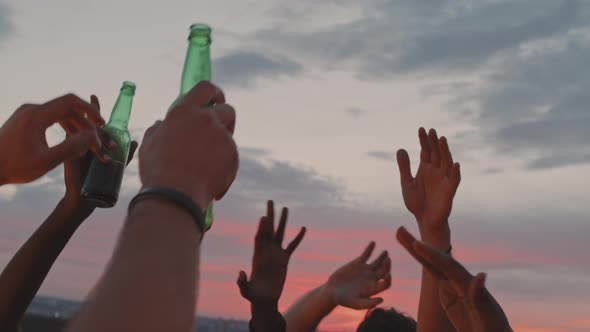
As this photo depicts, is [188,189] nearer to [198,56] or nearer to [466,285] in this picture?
[466,285]

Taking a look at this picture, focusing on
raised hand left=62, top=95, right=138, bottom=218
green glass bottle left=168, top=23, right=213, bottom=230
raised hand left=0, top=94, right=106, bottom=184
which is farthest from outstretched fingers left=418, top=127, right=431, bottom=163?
raised hand left=0, top=94, right=106, bottom=184

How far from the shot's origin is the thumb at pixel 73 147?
6.47 ft

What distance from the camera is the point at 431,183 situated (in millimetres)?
3896

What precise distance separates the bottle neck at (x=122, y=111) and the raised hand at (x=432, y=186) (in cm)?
224

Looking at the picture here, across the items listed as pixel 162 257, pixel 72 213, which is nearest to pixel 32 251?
pixel 72 213

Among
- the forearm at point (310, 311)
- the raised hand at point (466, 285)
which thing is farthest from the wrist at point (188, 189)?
the forearm at point (310, 311)

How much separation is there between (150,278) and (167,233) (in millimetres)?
96

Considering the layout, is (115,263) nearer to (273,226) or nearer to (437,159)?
(273,226)

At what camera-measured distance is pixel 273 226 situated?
3623 millimetres

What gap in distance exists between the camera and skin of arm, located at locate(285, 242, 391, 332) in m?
4.19

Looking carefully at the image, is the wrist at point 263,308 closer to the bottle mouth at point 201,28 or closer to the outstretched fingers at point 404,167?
the outstretched fingers at point 404,167

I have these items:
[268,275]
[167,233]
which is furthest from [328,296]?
[167,233]

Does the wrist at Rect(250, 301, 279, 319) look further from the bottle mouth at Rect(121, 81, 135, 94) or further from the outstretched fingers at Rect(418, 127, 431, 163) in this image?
the bottle mouth at Rect(121, 81, 135, 94)

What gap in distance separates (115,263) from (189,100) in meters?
0.43
